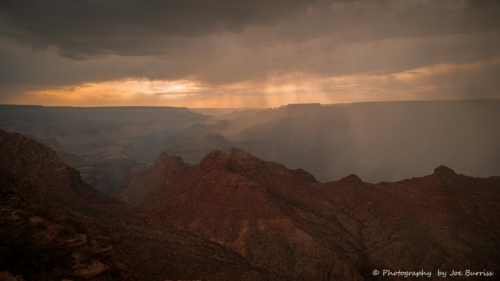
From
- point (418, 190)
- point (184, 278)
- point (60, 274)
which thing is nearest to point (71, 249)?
point (60, 274)

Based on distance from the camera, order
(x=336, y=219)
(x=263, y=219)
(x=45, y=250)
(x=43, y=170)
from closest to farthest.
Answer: (x=45, y=250)
(x=263, y=219)
(x=336, y=219)
(x=43, y=170)

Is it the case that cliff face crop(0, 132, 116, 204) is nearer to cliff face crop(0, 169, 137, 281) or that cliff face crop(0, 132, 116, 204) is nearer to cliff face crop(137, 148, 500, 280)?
cliff face crop(137, 148, 500, 280)

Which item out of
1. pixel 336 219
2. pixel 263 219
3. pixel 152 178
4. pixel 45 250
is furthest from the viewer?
pixel 152 178

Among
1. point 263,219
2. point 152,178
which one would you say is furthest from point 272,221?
point 152,178

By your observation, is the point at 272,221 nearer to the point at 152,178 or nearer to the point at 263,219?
the point at 263,219

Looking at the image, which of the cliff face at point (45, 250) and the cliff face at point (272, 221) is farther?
the cliff face at point (272, 221)

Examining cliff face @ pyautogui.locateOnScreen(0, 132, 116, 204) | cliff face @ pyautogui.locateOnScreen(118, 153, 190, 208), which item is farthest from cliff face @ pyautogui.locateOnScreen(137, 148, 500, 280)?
cliff face @ pyautogui.locateOnScreen(118, 153, 190, 208)

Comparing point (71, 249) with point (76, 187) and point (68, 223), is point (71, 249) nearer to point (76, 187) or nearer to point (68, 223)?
point (68, 223)

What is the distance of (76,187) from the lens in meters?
76.9

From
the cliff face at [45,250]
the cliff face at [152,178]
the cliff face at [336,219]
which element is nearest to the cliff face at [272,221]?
the cliff face at [336,219]

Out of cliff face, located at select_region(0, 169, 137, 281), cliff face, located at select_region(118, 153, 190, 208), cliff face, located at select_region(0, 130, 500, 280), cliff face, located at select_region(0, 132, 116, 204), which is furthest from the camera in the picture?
cliff face, located at select_region(118, 153, 190, 208)

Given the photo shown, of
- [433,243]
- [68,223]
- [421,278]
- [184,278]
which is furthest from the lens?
[433,243]

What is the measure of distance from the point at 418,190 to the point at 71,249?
73.8 m

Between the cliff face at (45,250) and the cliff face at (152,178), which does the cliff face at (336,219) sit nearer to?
the cliff face at (45,250)
